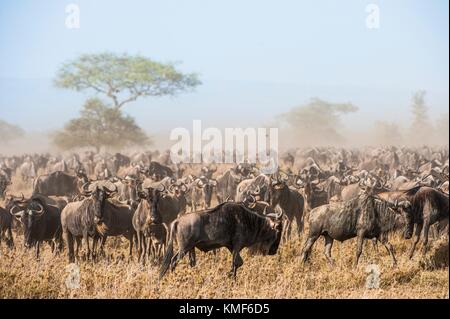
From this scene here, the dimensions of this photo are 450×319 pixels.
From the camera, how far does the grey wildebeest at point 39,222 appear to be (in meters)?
14.0

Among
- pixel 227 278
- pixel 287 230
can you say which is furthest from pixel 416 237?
pixel 227 278

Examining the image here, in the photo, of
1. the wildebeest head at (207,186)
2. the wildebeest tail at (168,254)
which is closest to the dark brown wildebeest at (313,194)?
the wildebeest head at (207,186)

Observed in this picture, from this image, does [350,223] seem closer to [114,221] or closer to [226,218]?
[226,218]

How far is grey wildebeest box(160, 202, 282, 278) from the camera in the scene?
1239 cm

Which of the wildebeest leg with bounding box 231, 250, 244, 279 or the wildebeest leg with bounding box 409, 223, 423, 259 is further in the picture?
the wildebeest leg with bounding box 409, 223, 423, 259

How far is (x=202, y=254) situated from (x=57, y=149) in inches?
917

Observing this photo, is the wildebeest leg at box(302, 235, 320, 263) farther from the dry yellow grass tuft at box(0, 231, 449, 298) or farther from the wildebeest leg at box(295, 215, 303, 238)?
the wildebeest leg at box(295, 215, 303, 238)

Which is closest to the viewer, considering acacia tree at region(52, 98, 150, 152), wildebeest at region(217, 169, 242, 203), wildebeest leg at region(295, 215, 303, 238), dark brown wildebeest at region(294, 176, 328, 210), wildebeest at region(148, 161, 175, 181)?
wildebeest leg at region(295, 215, 303, 238)

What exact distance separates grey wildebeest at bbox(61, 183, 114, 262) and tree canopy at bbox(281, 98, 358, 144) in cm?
2543

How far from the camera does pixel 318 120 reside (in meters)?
44.6

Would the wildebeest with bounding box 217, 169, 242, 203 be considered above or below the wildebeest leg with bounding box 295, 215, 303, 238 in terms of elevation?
above

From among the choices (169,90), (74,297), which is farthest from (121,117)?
(74,297)

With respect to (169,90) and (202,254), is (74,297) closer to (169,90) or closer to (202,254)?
(202,254)

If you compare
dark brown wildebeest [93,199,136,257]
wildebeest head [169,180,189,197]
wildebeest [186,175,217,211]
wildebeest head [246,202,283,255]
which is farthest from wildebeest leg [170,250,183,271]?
wildebeest [186,175,217,211]
